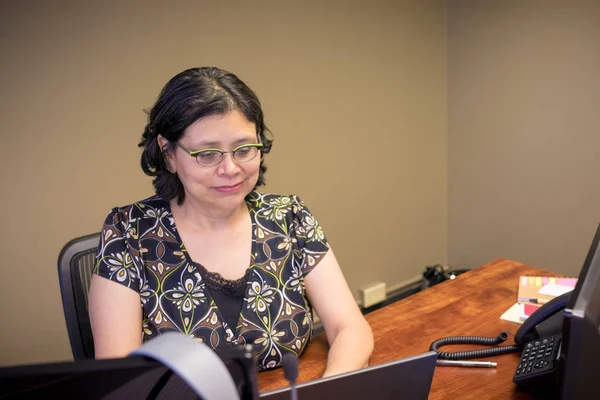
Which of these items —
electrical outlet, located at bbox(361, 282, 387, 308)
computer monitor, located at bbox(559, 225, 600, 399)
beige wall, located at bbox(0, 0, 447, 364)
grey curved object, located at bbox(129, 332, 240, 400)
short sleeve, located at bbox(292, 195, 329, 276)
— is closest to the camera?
grey curved object, located at bbox(129, 332, 240, 400)

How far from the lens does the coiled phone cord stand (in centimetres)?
146

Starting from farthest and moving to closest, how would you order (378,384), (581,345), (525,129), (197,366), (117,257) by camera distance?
1. (525,129)
2. (117,257)
3. (378,384)
4. (581,345)
5. (197,366)

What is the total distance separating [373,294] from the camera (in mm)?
3605

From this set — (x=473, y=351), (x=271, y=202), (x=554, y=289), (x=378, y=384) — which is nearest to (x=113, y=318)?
(x=271, y=202)

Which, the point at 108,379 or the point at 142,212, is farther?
the point at 142,212

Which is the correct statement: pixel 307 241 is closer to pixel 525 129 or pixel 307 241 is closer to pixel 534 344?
pixel 534 344

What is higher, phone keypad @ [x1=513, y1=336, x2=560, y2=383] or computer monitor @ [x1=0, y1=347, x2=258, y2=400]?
computer monitor @ [x1=0, y1=347, x2=258, y2=400]

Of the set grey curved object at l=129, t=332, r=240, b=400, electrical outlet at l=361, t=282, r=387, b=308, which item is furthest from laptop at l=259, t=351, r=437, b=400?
electrical outlet at l=361, t=282, r=387, b=308

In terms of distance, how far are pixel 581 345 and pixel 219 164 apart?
944 mm

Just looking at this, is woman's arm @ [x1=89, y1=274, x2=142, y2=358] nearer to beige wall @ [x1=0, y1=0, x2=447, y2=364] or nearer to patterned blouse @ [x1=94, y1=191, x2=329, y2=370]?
patterned blouse @ [x1=94, y1=191, x2=329, y2=370]

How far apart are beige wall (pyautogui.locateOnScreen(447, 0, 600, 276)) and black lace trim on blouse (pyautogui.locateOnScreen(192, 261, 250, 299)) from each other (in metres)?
→ 2.36

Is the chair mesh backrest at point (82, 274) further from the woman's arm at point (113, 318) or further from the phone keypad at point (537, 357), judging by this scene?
the phone keypad at point (537, 357)

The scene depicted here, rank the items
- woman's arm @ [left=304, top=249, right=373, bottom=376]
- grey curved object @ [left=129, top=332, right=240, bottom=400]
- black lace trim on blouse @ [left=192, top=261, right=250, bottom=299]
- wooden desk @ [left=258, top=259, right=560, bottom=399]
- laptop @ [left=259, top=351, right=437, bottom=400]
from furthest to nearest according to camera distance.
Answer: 1. black lace trim on blouse @ [left=192, top=261, right=250, bottom=299]
2. woman's arm @ [left=304, top=249, right=373, bottom=376]
3. wooden desk @ [left=258, top=259, right=560, bottom=399]
4. laptop @ [left=259, top=351, right=437, bottom=400]
5. grey curved object @ [left=129, top=332, right=240, bottom=400]

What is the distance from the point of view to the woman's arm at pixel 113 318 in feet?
4.79
